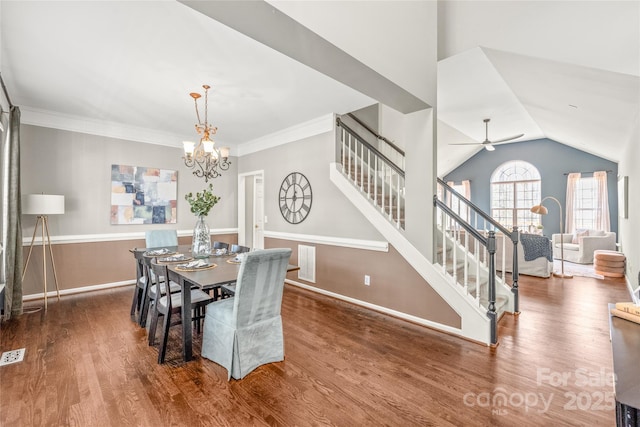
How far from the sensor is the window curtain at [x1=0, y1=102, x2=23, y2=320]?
10.9 ft

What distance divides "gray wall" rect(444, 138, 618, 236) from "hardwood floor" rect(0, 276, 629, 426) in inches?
233

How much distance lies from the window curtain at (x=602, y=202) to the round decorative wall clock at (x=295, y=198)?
308 inches

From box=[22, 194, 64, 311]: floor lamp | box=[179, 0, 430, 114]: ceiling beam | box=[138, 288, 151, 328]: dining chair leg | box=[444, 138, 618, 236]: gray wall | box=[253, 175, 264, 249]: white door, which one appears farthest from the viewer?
box=[444, 138, 618, 236]: gray wall

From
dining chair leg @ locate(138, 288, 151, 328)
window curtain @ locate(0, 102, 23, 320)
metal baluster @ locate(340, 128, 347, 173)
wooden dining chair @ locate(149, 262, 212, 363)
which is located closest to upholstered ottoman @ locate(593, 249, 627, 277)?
metal baluster @ locate(340, 128, 347, 173)

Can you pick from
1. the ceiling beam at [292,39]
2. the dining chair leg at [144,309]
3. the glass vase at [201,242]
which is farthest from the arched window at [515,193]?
the dining chair leg at [144,309]

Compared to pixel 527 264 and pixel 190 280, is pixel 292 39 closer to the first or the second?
pixel 190 280

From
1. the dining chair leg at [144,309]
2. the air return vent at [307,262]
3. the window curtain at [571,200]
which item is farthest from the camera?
the window curtain at [571,200]

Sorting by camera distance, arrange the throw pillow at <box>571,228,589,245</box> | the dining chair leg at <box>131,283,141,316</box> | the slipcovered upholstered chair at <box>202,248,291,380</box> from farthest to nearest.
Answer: the throw pillow at <box>571,228,589,245</box> < the dining chair leg at <box>131,283,141,316</box> < the slipcovered upholstered chair at <box>202,248,291,380</box>

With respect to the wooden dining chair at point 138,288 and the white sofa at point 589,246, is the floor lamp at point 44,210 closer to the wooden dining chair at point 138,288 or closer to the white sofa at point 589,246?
the wooden dining chair at point 138,288

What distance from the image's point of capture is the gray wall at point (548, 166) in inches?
292

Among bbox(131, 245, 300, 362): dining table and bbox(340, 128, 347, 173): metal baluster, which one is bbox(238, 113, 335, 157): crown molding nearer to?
bbox(340, 128, 347, 173): metal baluster

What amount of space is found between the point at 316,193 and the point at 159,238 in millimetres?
2349

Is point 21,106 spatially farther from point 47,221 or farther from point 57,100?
point 47,221

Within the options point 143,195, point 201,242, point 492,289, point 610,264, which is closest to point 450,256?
point 492,289
